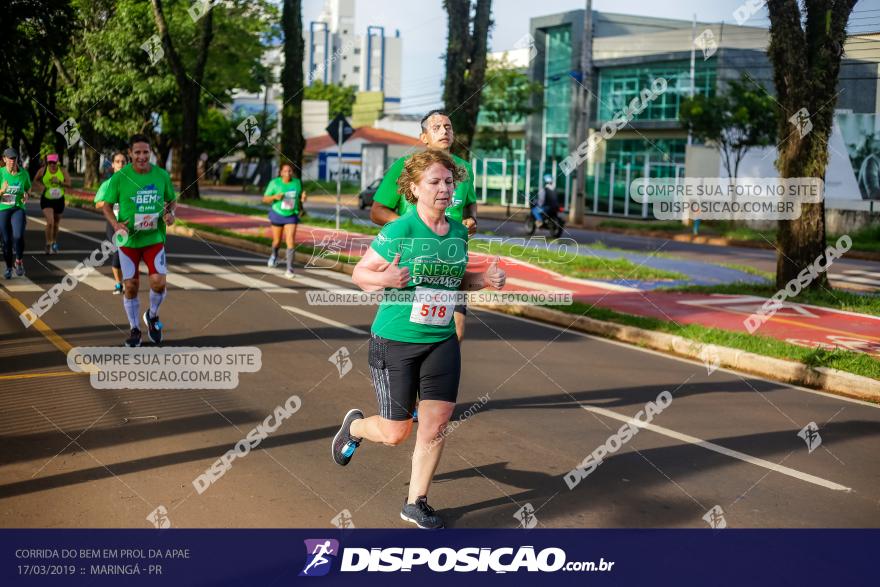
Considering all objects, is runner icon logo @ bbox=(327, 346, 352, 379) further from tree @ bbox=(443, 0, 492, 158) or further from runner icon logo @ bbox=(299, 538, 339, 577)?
tree @ bbox=(443, 0, 492, 158)

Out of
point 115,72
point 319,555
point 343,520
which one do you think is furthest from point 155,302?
point 115,72

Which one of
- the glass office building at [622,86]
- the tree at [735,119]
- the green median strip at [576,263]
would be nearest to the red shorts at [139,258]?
the green median strip at [576,263]

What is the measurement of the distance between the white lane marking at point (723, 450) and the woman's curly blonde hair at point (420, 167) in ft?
9.61

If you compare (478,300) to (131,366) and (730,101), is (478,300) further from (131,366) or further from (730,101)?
(730,101)

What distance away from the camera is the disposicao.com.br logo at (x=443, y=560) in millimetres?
4594

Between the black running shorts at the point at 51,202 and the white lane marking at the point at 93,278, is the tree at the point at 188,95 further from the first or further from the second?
the white lane marking at the point at 93,278

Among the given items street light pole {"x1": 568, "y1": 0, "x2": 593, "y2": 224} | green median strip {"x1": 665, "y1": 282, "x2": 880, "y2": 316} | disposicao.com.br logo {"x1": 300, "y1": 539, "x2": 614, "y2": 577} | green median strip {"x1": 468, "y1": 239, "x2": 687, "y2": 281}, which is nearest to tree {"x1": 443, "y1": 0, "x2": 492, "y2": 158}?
green median strip {"x1": 468, "y1": 239, "x2": 687, "y2": 281}

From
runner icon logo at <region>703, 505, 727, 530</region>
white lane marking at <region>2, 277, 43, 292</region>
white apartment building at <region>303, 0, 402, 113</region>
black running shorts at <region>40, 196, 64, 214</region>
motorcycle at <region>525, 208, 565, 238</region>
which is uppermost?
white apartment building at <region>303, 0, 402, 113</region>

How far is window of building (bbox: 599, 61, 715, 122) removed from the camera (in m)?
42.8

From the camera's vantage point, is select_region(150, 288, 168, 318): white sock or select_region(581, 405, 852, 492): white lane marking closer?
select_region(581, 405, 852, 492): white lane marking

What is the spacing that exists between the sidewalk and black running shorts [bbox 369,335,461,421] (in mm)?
4076

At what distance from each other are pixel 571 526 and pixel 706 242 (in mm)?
27832

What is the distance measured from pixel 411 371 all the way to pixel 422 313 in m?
0.32

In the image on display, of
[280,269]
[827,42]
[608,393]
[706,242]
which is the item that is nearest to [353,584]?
[608,393]
